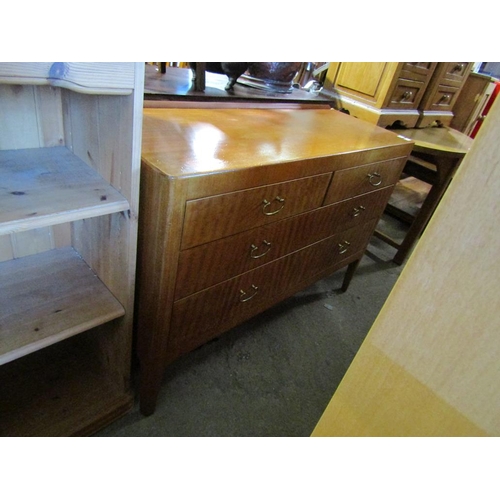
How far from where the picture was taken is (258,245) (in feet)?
3.35

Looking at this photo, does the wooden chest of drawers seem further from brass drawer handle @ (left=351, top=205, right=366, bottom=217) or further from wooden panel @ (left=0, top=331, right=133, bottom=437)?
wooden panel @ (left=0, top=331, right=133, bottom=437)

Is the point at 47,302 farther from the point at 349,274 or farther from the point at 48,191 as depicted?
the point at 349,274

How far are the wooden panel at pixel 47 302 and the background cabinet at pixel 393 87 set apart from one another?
4.98 feet

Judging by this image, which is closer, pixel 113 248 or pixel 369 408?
pixel 369 408

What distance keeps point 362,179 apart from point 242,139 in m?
0.51

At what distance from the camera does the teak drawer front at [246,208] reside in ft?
2.63

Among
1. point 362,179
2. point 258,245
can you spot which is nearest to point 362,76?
point 362,179

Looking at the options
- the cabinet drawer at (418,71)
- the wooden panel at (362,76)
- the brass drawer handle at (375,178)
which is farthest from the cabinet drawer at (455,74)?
the brass drawer handle at (375,178)

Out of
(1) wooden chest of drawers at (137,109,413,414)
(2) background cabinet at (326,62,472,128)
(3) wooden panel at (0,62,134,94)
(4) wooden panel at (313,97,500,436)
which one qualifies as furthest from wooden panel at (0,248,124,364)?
(2) background cabinet at (326,62,472,128)

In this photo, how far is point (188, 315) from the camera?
980 mm

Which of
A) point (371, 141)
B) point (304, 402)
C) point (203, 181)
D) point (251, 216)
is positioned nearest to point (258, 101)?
point (371, 141)

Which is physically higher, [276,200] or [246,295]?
[276,200]
